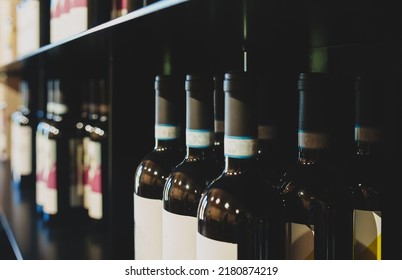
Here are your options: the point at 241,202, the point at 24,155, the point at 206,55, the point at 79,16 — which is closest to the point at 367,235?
the point at 241,202

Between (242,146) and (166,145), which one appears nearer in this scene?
(242,146)

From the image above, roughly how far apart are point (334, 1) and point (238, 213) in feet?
0.96

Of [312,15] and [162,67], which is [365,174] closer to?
[312,15]

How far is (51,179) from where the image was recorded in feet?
5.48

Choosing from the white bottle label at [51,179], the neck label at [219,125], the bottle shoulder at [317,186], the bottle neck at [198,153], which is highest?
the neck label at [219,125]

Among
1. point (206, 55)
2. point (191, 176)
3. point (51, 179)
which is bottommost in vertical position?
point (51, 179)

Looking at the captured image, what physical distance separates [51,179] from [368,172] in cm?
116

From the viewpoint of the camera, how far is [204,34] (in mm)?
902

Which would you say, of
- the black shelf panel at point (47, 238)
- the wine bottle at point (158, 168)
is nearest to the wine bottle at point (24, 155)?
the black shelf panel at point (47, 238)

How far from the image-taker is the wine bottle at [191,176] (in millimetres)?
791

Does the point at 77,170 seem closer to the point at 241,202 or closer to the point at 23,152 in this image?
the point at 23,152

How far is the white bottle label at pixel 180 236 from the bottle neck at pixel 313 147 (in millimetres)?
204

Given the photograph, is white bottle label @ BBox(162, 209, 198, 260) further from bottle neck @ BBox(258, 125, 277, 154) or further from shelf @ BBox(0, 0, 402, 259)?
shelf @ BBox(0, 0, 402, 259)

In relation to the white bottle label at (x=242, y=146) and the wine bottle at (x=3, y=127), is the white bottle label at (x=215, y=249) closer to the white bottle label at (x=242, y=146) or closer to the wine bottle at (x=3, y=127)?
the white bottle label at (x=242, y=146)
